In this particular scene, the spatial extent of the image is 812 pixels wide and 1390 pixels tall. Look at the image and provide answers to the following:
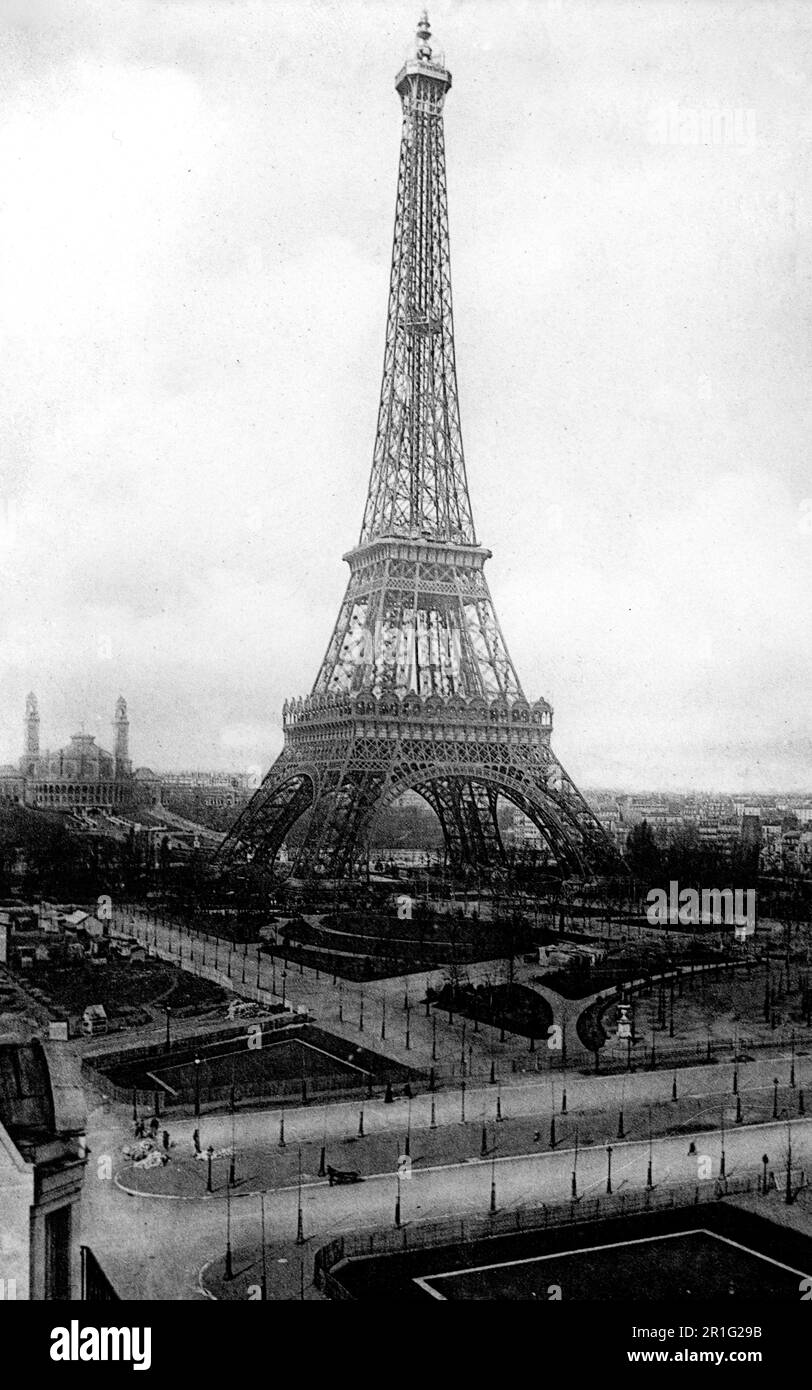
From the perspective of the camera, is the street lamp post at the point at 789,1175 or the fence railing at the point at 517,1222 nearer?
the fence railing at the point at 517,1222

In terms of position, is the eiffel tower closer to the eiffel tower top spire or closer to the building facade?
the eiffel tower top spire

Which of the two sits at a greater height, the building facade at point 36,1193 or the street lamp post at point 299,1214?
the building facade at point 36,1193

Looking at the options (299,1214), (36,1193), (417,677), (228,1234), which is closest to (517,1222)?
(299,1214)

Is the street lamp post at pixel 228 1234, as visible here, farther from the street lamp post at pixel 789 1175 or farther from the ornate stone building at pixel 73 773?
the ornate stone building at pixel 73 773

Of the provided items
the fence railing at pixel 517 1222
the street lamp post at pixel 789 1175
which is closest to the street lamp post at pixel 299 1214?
the fence railing at pixel 517 1222

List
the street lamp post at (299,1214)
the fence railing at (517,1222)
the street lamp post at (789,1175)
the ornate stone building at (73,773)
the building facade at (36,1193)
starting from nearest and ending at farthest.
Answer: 1. the building facade at (36,1193)
2. the fence railing at (517,1222)
3. the street lamp post at (299,1214)
4. the street lamp post at (789,1175)
5. the ornate stone building at (73,773)

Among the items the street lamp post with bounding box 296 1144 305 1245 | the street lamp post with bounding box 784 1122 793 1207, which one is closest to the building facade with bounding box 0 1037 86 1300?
the street lamp post with bounding box 296 1144 305 1245
